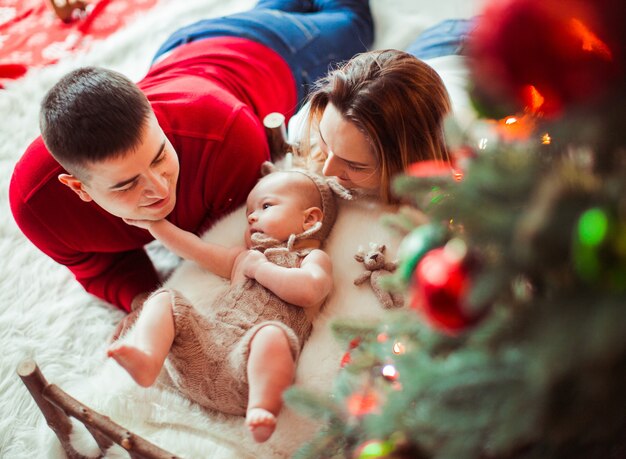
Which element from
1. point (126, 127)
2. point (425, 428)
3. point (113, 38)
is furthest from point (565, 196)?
point (113, 38)

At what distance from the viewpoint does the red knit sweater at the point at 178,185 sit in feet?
3.89

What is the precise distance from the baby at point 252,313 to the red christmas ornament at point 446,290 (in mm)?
425

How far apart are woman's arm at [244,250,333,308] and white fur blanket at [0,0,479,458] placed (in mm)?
59

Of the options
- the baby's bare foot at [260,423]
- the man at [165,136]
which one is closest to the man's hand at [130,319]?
the man at [165,136]

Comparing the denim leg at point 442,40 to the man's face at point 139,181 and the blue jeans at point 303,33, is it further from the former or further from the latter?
the man's face at point 139,181

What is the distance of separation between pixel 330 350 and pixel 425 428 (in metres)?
0.44

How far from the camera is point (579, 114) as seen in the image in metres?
0.46

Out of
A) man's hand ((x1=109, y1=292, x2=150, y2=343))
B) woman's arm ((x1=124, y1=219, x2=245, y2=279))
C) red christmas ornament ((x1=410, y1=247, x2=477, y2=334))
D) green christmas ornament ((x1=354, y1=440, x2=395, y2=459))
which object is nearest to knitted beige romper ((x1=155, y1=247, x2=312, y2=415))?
woman's arm ((x1=124, y1=219, x2=245, y2=279))

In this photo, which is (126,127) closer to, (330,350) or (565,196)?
(330,350)

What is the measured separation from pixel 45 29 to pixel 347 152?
1.53 meters

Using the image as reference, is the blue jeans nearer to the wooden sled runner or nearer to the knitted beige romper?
the knitted beige romper

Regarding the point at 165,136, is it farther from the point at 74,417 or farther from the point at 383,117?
the point at 74,417

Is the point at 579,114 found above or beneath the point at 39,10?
above

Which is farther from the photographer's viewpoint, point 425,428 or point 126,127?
point 126,127
